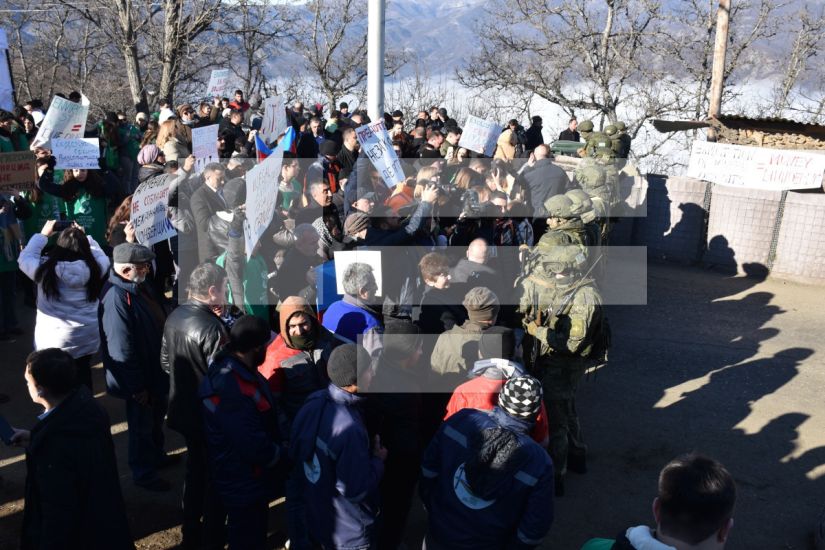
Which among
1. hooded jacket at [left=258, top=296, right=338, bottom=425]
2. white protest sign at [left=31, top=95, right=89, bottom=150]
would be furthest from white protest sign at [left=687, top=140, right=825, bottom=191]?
hooded jacket at [left=258, top=296, right=338, bottom=425]

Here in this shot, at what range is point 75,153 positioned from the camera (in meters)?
7.69

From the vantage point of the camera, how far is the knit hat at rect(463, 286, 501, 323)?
4.69 m

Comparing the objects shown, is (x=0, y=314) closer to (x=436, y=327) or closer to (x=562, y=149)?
(x=436, y=327)

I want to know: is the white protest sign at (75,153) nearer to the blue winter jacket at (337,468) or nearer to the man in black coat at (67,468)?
the man in black coat at (67,468)

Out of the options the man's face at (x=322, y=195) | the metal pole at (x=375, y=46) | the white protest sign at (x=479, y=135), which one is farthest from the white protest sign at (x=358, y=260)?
the white protest sign at (x=479, y=135)

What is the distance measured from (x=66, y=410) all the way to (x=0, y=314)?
5.27 m

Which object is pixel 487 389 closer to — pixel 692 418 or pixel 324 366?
pixel 324 366

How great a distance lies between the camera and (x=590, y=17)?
22469 mm

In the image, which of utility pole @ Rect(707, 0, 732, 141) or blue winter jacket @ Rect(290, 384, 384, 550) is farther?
utility pole @ Rect(707, 0, 732, 141)

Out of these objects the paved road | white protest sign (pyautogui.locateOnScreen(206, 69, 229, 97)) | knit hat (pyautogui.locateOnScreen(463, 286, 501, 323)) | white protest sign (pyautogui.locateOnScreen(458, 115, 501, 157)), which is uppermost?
white protest sign (pyautogui.locateOnScreen(206, 69, 229, 97))

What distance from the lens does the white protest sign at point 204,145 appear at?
831 cm

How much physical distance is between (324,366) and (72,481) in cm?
149

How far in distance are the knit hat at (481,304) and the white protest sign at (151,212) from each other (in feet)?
10.2

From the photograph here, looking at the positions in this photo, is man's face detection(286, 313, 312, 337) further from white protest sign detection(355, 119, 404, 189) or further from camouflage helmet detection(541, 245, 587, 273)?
white protest sign detection(355, 119, 404, 189)
